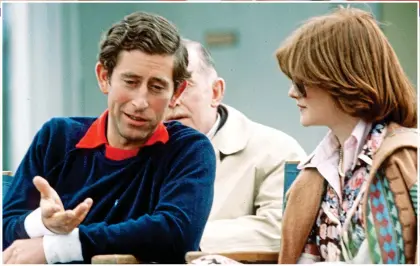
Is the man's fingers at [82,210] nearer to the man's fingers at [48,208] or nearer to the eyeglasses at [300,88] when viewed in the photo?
the man's fingers at [48,208]

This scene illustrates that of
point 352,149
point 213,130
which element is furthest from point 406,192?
point 213,130

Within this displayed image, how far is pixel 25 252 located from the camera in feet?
10.1

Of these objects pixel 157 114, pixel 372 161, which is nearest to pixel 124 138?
pixel 157 114

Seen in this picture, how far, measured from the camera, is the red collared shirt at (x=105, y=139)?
312 centimetres

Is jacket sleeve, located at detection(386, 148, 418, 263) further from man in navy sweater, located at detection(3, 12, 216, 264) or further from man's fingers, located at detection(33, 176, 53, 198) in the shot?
man's fingers, located at detection(33, 176, 53, 198)

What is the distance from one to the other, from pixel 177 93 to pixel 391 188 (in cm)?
86

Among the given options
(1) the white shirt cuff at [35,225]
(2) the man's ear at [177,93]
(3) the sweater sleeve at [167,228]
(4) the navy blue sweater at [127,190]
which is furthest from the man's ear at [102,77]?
(1) the white shirt cuff at [35,225]

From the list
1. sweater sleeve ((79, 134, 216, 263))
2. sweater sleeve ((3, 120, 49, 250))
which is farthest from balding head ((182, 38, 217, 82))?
sweater sleeve ((3, 120, 49, 250))

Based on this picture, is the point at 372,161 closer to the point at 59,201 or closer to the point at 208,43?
the point at 208,43

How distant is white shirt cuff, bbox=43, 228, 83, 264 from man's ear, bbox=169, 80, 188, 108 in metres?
0.58

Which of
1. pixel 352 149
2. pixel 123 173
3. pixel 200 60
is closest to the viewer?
pixel 352 149

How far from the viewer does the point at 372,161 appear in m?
2.89

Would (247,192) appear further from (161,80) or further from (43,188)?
(43,188)

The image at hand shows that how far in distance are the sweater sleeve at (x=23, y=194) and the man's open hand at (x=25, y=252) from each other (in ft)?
0.07
